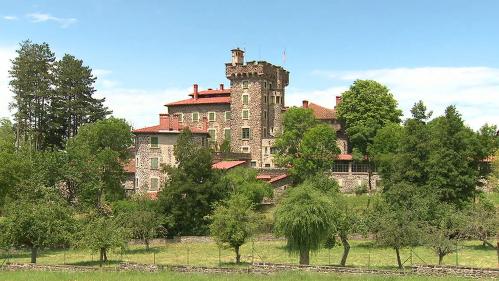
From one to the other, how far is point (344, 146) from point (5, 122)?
6087cm

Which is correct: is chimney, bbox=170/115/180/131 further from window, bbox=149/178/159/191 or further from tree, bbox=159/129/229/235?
tree, bbox=159/129/229/235

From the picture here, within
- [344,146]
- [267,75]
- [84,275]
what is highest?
[267,75]

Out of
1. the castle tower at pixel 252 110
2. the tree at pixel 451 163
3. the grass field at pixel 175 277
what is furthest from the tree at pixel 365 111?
the grass field at pixel 175 277

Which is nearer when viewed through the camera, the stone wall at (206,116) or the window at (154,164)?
the window at (154,164)

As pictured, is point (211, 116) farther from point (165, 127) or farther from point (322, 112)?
point (322, 112)

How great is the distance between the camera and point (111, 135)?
247ft

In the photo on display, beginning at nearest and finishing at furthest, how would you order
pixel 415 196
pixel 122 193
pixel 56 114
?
pixel 415 196 < pixel 122 193 < pixel 56 114

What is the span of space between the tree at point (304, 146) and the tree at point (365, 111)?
13.7 ft

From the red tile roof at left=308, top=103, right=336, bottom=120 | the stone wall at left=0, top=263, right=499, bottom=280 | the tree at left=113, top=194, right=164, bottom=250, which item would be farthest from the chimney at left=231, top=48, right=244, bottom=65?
the stone wall at left=0, top=263, right=499, bottom=280

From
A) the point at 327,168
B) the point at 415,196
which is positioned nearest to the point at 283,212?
the point at 415,196

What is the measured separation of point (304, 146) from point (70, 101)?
31.3m

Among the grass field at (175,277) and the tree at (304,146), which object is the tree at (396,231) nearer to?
the grass field at (175,277)

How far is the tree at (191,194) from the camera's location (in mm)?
58500

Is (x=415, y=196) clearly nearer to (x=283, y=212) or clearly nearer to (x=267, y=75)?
(x=283, y=212)
